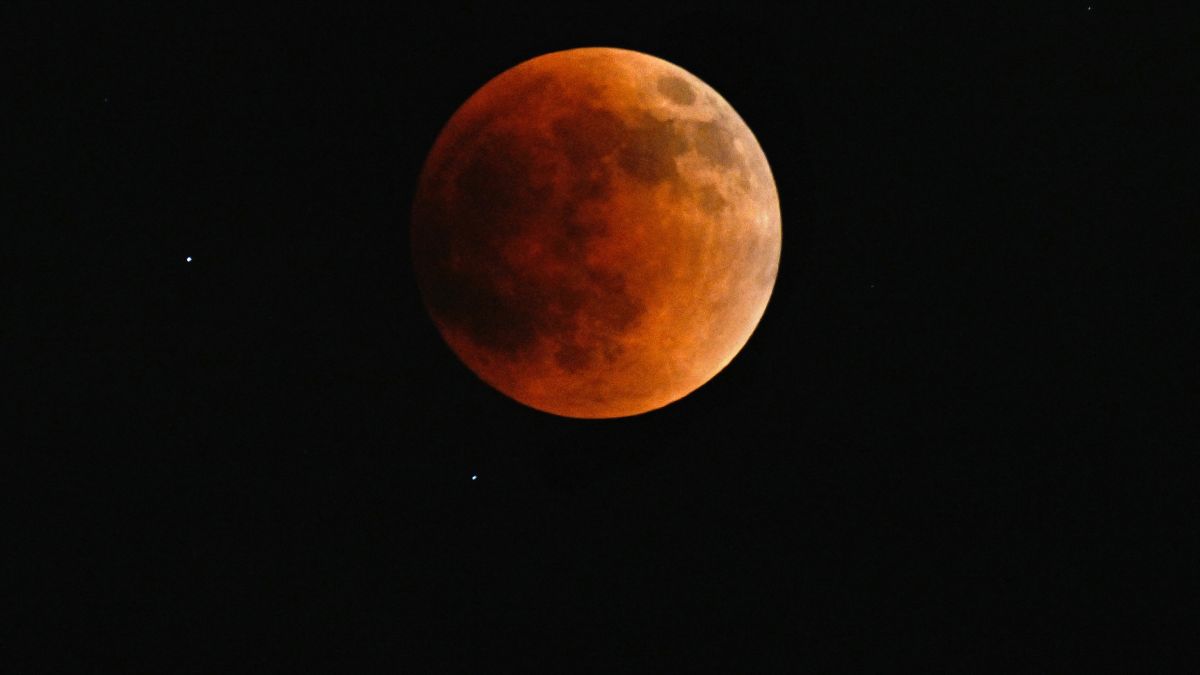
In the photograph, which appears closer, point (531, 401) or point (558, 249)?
point (558, 249)

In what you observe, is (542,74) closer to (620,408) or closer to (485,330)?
(485,330)

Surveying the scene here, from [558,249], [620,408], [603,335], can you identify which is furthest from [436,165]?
[620,408]

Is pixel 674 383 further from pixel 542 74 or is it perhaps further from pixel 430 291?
pixel 542 74

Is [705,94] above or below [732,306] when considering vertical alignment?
above

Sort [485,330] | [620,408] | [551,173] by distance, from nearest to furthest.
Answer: [551,173] < [485,330] < [620,408]

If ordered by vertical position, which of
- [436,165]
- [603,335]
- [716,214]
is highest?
[436,165]

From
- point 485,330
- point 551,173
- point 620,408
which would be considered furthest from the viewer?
point 620,408

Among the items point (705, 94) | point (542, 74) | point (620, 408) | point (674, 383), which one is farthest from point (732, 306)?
point (542, 74)
